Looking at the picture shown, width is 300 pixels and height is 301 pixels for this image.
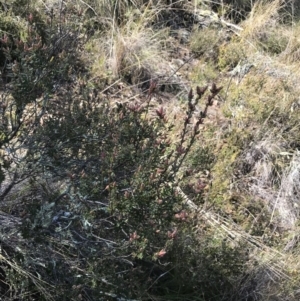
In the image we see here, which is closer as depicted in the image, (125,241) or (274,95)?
(125,241)

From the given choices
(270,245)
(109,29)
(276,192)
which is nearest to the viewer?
(270,245)

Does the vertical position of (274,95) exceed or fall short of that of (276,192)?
it exceeds it

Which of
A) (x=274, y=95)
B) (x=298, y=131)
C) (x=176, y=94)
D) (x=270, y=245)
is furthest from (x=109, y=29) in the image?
(x=270, y=245)

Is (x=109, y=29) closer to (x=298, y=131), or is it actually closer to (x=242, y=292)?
(x=298, y=131)

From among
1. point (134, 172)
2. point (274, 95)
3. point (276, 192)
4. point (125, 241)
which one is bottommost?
point (276, 192)

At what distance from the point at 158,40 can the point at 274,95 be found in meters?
1.32

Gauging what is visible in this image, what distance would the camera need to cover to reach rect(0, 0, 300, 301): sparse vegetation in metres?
2.32

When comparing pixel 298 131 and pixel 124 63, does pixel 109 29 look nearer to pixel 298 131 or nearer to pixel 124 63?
pixel 124 63

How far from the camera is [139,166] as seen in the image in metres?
2.25

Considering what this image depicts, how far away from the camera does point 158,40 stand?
17.0ft

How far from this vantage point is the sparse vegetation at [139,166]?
7.61 ft

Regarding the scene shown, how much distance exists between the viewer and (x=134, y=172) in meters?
2.38

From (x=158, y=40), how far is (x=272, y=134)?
5.30 ft

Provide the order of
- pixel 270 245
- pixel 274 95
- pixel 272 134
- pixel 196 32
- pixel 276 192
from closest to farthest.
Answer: pixel 270 245
pixel 276 192
pixel 272 134
pixel 274 95
pixel 196 32
